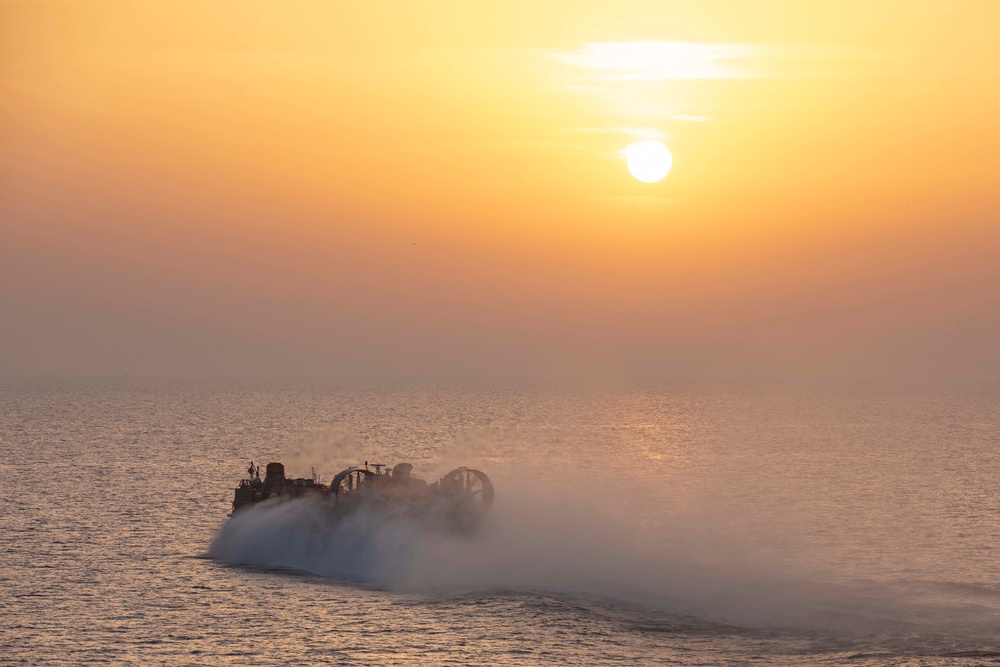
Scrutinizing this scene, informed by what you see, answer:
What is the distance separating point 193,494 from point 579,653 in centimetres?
6534

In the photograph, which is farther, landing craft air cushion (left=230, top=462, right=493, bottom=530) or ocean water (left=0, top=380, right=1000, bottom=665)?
landing craft air cushion (left=230, top=462, right=493, bottom=530)

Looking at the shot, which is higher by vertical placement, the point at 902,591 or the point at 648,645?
the point at 902,591

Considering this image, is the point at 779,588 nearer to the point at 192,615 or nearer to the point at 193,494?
the point at 192,615

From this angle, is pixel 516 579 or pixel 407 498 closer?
pixel 516 579

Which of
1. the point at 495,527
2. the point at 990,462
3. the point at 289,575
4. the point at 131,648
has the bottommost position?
the point at 131,648

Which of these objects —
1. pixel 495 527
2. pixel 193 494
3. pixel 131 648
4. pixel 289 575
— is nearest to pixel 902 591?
pixel 495 527

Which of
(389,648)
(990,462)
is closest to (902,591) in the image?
(389,648)

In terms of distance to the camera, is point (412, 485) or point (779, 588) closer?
point (779, 588)

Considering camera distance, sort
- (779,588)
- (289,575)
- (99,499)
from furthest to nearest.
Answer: (99,499), (289,575), (779,588)

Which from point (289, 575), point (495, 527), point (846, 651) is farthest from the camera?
point (495, 527)

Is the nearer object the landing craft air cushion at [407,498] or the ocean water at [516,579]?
the ocean water at [516,579]

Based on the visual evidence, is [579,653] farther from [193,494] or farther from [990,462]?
[990,462]

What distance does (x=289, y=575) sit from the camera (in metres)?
65.8

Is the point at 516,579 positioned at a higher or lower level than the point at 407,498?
lower
